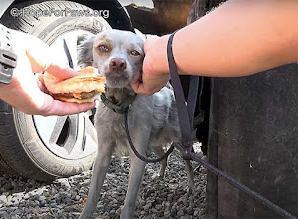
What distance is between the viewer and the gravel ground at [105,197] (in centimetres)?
344

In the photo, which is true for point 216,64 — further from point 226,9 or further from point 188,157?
point 188,157

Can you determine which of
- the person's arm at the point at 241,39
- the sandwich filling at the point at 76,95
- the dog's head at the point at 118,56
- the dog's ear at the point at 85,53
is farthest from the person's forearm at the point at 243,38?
the dog's ear at the point at 85,53

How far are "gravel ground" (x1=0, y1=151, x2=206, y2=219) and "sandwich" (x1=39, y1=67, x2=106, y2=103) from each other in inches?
56.6

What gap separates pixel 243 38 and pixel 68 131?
271cm

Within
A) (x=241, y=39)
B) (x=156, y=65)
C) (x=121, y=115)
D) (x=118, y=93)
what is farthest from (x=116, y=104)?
(x=241, y=39)

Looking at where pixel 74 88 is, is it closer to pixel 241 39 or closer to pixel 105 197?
pixel 241 39

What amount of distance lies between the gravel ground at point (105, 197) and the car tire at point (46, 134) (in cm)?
10

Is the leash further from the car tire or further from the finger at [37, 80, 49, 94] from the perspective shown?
the car tire

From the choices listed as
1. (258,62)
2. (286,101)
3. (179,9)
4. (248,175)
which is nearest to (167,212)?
(248,175)

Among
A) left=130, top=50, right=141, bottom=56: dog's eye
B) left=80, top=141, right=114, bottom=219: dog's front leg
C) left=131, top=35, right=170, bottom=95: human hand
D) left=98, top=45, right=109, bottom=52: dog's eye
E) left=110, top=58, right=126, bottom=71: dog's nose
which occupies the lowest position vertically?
left=80, top=141, right=114, bottom=219: dog's front leg

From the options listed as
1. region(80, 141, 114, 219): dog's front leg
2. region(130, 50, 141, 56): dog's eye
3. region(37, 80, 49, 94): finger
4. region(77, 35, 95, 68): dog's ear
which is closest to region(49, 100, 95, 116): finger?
region(37, 80, 49, 94): finger

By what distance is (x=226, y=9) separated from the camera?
4.97 feet

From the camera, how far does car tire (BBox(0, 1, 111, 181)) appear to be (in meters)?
3.61

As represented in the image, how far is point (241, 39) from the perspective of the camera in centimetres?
150
